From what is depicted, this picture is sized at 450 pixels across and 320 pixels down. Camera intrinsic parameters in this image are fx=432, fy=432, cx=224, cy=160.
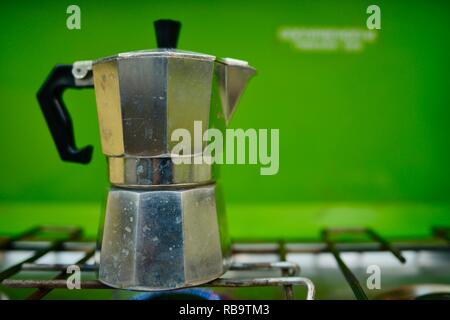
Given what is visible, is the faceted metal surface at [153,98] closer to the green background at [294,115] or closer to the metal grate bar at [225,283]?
the metal grate bar at [225,283]

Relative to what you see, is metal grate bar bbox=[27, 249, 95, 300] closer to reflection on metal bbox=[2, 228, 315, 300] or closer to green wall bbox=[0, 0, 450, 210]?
reflection on metal bbox=[2, 228, 315, 300]

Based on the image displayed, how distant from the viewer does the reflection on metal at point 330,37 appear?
A: 86 cm

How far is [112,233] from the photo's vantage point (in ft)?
1.89

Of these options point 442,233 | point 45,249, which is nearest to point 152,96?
point 45,249

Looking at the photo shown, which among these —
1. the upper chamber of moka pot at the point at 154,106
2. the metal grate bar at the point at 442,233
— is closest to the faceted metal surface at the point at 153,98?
the upper chamber of moka pot at the point at 154,106

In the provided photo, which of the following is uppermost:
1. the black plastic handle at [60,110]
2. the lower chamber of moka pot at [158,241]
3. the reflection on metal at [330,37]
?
the reflection on metal at [330,37]

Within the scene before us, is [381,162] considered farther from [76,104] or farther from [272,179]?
[76,104]

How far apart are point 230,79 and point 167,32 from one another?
11cm

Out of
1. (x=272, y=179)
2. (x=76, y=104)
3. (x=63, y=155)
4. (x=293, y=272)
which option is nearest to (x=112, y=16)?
(x=76, y=104)

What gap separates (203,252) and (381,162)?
484 millimetres

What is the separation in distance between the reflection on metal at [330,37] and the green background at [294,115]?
1 cm

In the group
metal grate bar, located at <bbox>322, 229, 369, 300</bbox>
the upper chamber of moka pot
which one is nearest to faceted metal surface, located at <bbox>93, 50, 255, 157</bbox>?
the upper chamber of moka pot

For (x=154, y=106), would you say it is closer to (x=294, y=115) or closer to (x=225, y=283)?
(x=225, y=283)
